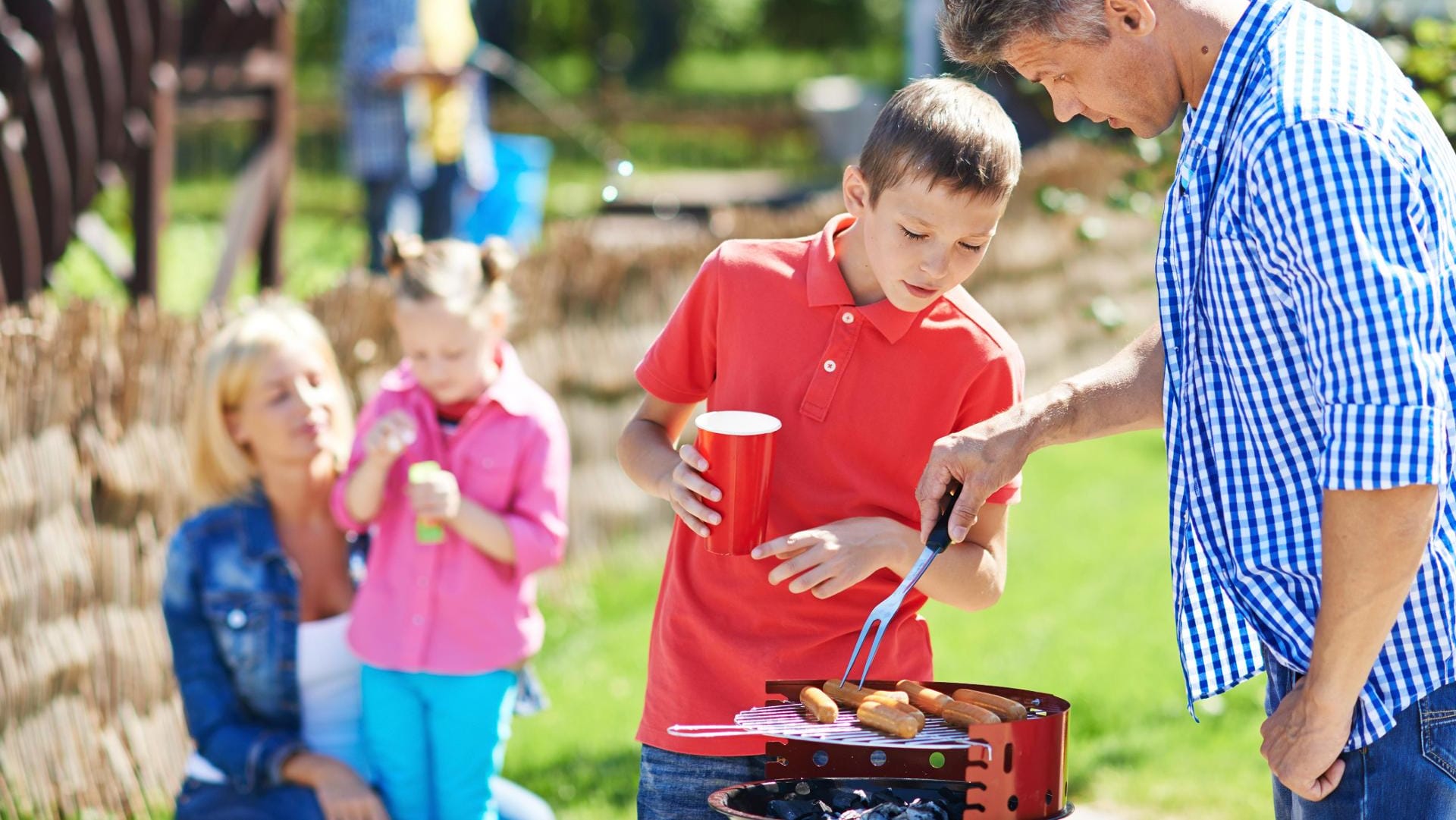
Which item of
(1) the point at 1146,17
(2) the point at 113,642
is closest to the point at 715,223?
(2) the point at 113,642

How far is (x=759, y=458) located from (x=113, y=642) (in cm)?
255

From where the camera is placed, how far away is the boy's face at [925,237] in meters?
2.21

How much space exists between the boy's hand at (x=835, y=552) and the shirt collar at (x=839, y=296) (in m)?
0.30

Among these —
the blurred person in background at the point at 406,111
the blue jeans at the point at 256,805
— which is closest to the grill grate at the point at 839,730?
the blue jeans at the point at 256,805

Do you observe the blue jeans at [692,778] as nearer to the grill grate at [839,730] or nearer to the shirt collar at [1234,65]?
the grill grate at [839,730]

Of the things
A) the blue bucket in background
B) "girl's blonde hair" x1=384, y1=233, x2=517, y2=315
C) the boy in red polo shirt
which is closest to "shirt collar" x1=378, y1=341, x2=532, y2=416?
"girl's blonde hair" x1=384, y1=233, x2=517, y2=315

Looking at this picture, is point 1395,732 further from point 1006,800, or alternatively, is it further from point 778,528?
point 778,528

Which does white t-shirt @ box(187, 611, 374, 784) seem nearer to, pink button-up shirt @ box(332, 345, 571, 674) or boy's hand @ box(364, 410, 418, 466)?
pink button-up shirt @ box(332, 345, 571, 674)

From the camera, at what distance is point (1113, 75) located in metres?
2.03

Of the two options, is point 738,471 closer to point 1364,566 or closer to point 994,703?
point 994,703

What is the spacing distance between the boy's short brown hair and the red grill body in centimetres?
74

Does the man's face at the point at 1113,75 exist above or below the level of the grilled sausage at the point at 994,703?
above

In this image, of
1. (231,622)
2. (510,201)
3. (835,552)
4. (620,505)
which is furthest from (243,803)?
(510,201)

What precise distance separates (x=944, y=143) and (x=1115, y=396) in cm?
47
